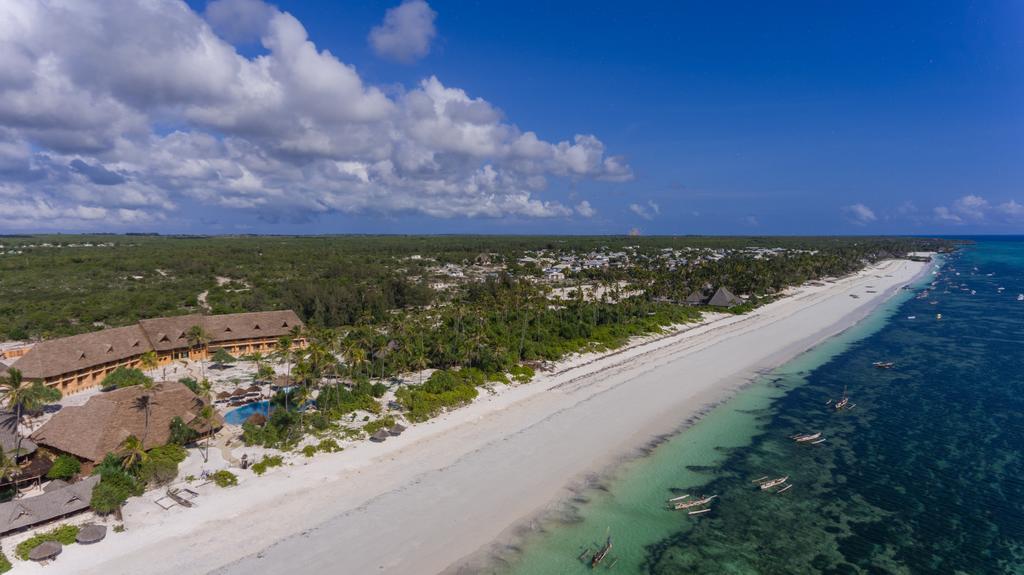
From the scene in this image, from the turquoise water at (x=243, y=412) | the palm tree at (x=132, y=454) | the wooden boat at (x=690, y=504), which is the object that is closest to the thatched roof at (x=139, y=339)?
the turquoise water at (x=243, y=412)

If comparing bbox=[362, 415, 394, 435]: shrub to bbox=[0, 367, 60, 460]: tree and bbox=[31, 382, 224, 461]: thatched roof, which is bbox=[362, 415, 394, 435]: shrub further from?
bbox=[0, 367, 60, 460]: tree

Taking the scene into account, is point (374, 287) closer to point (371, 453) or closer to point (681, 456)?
point (371, 453)

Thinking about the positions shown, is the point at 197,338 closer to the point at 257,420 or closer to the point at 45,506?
the point at 257,420

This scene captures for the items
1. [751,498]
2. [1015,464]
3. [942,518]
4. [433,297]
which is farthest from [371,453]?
[433,297]

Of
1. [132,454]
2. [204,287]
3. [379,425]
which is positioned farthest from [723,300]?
[204,287]

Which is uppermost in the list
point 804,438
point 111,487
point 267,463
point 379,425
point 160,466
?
point 111,487

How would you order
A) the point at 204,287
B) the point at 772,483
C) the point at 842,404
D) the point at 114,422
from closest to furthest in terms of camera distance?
the point at 114,422 < the point at 772,483 < the point at 842,404 < the point at 204,287

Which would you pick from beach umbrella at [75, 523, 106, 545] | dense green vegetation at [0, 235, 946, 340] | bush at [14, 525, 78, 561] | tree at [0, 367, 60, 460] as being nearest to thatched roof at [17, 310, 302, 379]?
tree at [0, 367, 60, 460]
